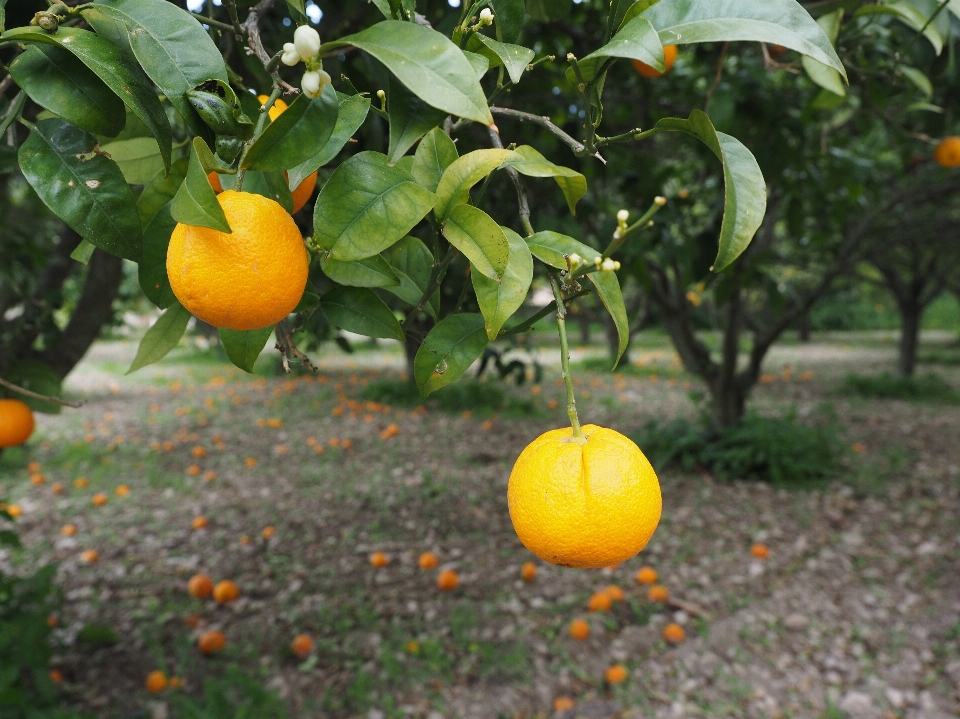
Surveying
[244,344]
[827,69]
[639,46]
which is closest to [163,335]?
[244,344]

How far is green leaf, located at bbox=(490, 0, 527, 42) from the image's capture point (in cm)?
72

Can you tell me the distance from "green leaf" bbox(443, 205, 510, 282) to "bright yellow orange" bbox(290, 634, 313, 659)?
235 cm

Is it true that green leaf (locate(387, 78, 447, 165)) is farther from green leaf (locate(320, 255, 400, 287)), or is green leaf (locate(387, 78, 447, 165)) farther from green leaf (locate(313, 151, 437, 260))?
green leaf (locate(320, 255, 400, 287))

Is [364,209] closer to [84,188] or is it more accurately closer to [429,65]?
[429,65]

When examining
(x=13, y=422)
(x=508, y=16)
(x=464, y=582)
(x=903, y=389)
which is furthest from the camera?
(x=903, y=389)

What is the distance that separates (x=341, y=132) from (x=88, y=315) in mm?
2000

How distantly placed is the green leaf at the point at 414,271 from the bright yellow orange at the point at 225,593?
2554 millimetres

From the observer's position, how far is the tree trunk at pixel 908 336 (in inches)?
355

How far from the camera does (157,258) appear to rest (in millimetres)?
741

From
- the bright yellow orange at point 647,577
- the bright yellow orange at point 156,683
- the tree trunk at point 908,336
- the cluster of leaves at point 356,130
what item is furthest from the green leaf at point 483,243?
the tree trunk at point 908,336

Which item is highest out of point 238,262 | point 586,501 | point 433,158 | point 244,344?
point 433,158

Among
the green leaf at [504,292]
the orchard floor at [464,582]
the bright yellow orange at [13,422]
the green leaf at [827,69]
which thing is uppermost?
the green leaf at [827,69]

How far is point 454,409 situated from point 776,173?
5.00m

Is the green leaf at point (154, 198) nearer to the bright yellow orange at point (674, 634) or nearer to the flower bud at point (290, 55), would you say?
the flower bud at point (290, 55)
